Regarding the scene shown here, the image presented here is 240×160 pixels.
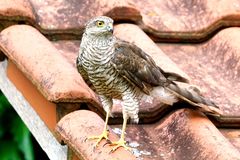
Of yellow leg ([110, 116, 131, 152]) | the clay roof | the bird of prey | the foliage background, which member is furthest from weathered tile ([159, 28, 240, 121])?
the foliage background

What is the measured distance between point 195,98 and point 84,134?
0.45 m

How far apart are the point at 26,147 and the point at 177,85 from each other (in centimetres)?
192

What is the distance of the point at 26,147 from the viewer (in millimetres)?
4793

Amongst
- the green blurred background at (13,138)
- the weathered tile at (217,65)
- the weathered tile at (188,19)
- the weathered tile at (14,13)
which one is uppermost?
the weathered tile at (14,13)

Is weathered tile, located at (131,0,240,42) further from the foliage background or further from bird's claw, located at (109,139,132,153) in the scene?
the foliage background

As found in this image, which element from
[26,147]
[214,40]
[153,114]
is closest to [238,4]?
[214,40]

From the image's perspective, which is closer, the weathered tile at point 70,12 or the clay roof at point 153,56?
the clay roof at point 153,56

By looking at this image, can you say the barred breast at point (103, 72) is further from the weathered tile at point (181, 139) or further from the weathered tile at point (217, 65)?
the weathered tile at point (217, 65)

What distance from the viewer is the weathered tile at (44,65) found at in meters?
2.76

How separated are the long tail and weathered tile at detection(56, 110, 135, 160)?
0.99 feet

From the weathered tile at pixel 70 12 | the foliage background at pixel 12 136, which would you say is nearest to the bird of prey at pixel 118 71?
the weathered tile at pixel 70 12

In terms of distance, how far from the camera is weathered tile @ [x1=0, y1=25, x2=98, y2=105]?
2756 millimetres

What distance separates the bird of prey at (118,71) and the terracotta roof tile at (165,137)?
6 cm

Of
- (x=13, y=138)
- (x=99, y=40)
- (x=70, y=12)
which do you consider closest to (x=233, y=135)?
(x=99, y=40)
